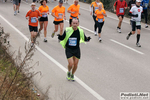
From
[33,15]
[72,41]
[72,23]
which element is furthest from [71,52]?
[33,15]

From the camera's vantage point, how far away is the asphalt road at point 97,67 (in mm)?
7008

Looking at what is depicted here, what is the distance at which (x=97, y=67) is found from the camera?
8789 mm

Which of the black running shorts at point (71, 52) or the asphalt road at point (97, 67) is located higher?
the black running shorts at point (71, 52)

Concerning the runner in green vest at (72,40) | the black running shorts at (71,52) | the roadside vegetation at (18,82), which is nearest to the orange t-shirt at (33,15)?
the roadside vegetation at (18,82)

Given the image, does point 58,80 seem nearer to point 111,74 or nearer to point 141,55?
point 111,74

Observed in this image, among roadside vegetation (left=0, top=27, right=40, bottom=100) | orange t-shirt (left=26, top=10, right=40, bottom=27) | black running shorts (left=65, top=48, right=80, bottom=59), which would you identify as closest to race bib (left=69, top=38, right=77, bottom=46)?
black running shorts (left=65, top=48, right=80, bottom=59)

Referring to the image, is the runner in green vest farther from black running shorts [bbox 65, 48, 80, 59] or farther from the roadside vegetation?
the roadside vegetation

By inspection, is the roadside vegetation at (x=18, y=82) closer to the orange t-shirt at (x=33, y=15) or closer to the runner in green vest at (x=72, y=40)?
the runner in green vest at (x=72, y=40)

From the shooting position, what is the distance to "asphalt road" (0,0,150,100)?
7008mm

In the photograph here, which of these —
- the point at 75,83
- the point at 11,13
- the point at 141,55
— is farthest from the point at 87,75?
the point at 11,13

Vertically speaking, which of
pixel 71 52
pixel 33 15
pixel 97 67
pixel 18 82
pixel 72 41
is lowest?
pixel 97 67

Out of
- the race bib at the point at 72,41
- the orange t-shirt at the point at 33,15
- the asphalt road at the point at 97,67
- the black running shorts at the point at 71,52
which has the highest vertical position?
the orange t-shirt at the point at 33,15

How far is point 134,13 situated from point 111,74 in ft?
13.3

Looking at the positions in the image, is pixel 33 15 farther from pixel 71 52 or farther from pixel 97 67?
pixel 71 52
